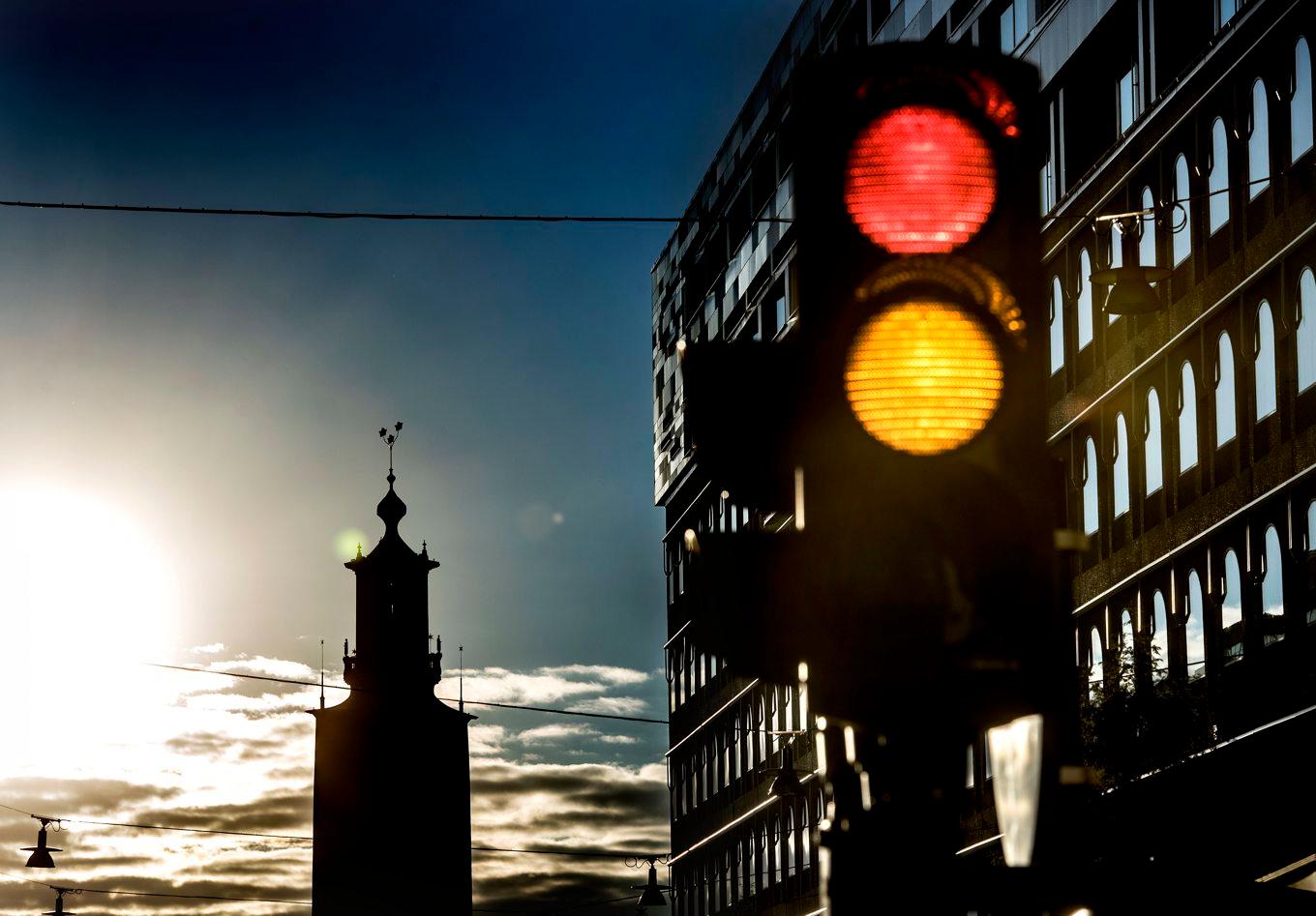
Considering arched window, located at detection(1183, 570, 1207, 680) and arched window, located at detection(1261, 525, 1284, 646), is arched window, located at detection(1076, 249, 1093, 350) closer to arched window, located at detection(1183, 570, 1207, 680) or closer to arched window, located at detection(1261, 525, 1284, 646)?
arched window, located at detection(1183, 570, 1207, 680)

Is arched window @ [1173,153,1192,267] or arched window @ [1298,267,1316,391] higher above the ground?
arched window @ [1173,153,1192,267]

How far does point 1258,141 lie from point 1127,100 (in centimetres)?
564

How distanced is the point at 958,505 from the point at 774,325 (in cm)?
5225

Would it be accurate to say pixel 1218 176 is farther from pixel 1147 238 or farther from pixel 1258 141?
pixel 1147 238

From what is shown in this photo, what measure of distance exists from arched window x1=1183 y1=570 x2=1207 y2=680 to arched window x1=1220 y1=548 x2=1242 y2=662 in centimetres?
75

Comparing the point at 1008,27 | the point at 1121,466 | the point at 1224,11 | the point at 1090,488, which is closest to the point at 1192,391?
the point at 1121,466

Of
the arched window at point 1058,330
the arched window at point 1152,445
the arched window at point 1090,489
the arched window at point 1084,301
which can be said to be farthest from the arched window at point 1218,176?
the arched window at point 1058,330

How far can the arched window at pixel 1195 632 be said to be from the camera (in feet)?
97.5

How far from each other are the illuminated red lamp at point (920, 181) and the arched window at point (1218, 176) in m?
27.5

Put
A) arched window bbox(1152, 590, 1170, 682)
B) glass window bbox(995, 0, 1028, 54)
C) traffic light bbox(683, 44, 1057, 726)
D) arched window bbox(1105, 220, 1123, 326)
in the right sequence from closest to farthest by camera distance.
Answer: traffic light bbox(683, 44, 1057, 726), arched window bbox(1152, 590, 1170, 682), arched window bbox(1105, 220, 1123, 326), glass window bbox(995, 0, 1028, 54)

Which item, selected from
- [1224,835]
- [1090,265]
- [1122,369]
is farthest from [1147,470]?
[1224,835]

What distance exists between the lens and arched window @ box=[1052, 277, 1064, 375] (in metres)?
36.6

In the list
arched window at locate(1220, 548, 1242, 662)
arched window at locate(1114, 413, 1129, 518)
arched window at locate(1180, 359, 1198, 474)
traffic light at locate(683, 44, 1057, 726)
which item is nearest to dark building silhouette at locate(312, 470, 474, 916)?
arched window at locate(1114, 413, 1129, 518)

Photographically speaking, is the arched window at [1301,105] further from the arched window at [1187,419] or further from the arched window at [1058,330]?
the arched window at [1058,330]
